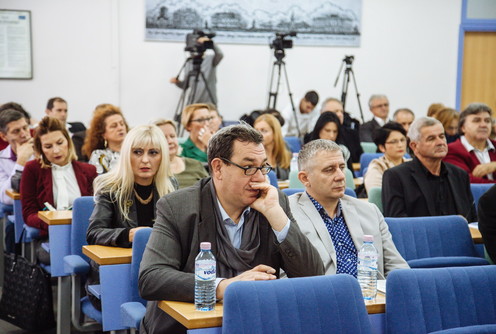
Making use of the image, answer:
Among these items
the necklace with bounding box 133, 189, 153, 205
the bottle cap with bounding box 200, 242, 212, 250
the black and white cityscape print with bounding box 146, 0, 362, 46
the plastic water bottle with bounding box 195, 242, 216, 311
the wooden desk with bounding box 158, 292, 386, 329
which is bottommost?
the wooden desk with bounding box 158, 292, 386, 329

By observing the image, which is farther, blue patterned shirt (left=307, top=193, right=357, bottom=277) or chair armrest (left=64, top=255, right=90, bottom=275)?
chair armrest (left=64, top=255, right=90, bottom=275)

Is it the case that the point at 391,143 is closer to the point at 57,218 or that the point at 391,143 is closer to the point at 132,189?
the point at 132,189

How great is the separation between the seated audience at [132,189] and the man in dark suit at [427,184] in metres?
1.34

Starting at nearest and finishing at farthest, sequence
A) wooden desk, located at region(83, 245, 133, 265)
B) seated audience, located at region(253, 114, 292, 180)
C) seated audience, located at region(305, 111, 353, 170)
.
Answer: wooden desk, located at region(83, 245, 133, 265) → seated audience, located at region(253, 114, 292, 180) → seated audience, located at region(305, 111, 353, 170)

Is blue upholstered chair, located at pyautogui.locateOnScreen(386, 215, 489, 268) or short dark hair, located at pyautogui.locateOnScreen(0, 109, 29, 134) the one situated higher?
short dark hair, located at pyautogui.locateOnScreen(0, 109, 29, 134)

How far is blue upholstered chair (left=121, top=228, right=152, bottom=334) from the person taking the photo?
2.65 m

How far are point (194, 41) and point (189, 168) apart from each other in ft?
13.2

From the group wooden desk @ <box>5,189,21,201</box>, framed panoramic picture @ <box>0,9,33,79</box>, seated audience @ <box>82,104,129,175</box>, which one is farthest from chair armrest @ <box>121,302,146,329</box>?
framed panoramic picture @ <box>0,9,33,79</box>

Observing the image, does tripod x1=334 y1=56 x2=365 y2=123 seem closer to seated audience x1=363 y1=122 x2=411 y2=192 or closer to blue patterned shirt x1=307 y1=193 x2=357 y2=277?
seated audience x1=363 y1=122 x2=411 y2=192

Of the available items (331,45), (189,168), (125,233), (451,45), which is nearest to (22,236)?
(189,168)

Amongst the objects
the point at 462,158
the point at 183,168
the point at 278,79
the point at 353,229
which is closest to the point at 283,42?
the point at 278,79

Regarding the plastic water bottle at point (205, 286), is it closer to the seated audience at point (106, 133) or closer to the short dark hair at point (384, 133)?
the seated audience at point (106, 133)

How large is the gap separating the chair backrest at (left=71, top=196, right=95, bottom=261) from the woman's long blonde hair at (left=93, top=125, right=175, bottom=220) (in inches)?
4.9

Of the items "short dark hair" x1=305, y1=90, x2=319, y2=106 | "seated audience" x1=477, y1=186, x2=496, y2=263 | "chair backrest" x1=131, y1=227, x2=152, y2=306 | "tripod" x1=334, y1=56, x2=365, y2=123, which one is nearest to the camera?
"chair backrest" x1=131, y1=227, x2=152, y2=306
